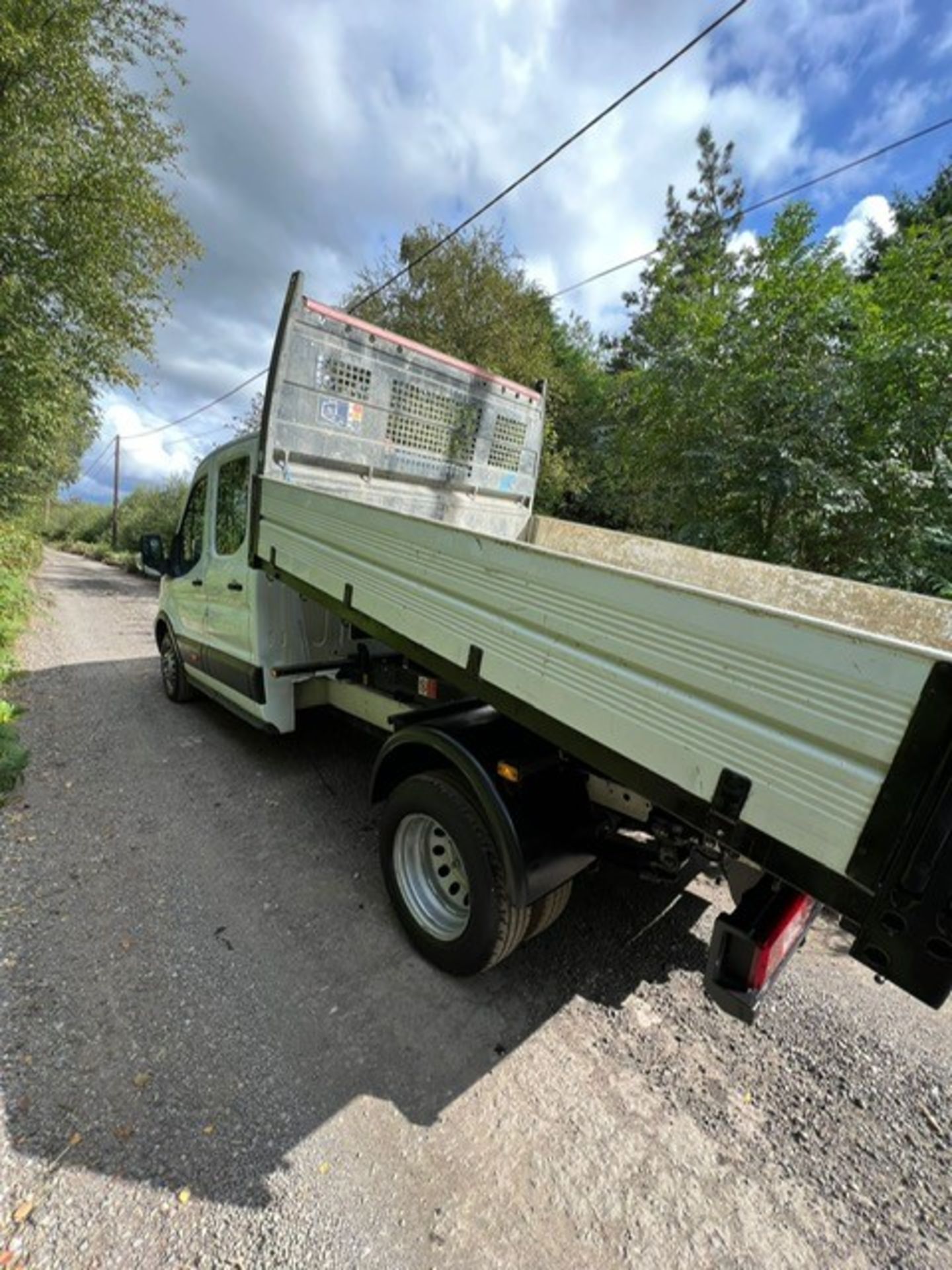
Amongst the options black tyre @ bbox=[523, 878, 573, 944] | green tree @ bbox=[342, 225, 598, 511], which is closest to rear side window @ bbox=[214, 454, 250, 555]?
black tyre @ bbox=[523, 878, 573, 944]

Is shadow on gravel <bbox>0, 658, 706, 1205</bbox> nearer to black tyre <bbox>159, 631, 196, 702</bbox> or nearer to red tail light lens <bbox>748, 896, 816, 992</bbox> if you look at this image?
red tail light lens <bbox>748, 896, 816, 992</bbox>

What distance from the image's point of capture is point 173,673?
18.4ft

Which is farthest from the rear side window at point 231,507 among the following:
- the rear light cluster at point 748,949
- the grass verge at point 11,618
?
the rear light cluster at point 748,949

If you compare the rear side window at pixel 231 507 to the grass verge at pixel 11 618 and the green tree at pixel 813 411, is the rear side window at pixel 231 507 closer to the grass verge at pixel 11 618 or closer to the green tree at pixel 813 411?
the grass verge at pixel 11 618

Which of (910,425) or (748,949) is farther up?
(910,425)

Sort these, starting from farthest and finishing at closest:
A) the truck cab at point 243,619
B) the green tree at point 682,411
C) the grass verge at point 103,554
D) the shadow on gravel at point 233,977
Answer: the grass verge at point 103,554
the green tree at point 682,411
the truck cab at point 243,619
the shadow on gravel at point 233,977

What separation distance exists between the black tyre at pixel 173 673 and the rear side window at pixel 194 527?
93 centimetres

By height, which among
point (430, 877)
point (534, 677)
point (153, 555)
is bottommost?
point (430, 877)

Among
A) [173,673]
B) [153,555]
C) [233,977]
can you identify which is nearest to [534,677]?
[233,977]

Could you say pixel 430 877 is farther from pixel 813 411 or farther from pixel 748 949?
pixel 813 411

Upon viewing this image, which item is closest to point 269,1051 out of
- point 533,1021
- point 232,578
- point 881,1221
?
point 533,1021

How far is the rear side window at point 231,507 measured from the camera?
13.2 ft

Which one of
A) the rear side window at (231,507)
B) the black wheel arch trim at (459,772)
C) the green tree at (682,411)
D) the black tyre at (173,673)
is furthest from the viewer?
the green tree at (682,411)

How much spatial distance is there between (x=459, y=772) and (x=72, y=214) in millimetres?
12275
